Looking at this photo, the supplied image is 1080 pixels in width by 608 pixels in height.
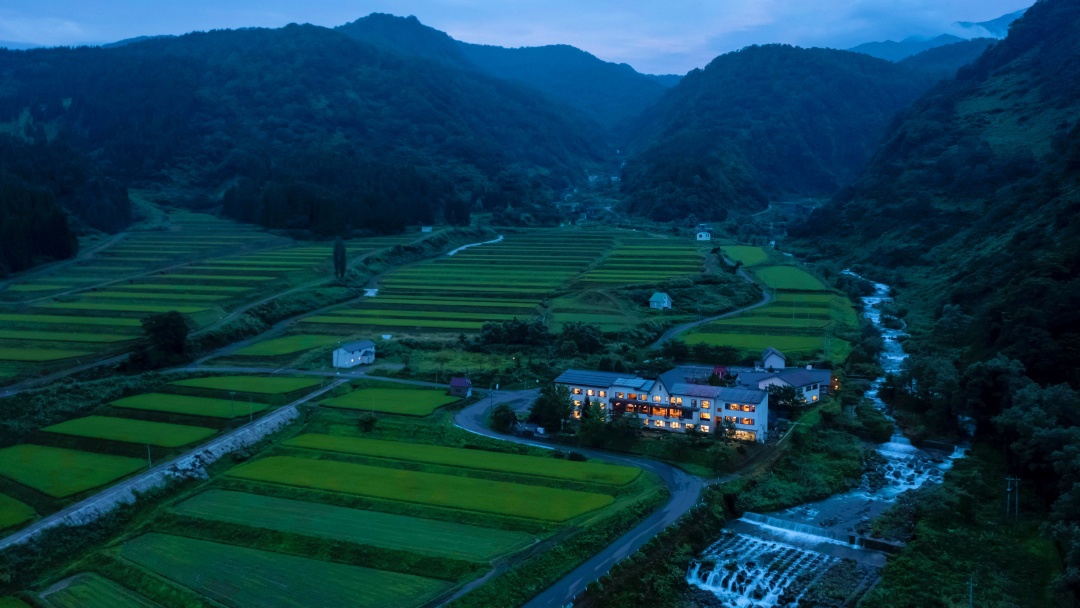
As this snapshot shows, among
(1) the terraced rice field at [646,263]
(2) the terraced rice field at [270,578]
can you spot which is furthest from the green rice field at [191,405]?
(1) the terraced rice field at [646,263]

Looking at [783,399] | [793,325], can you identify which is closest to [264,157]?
[793,325]

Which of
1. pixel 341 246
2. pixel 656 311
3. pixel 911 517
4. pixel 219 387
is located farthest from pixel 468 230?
pixel 911 517

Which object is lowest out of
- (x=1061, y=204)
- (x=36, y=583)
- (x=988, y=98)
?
(x=36, y=583)

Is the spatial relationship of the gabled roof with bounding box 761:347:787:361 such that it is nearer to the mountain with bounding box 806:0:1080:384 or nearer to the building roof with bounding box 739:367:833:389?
the building roof with bounding box 739:367:833:389

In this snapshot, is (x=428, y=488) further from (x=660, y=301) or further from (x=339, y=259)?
(x=339, y=259)

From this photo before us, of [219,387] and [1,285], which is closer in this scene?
[219,387]

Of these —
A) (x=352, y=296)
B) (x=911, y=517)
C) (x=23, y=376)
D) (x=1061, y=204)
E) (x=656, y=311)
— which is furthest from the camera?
(x=352, y=296)

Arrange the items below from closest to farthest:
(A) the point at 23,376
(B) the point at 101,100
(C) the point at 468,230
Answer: (A) the point at 23,376 < (C) the point at 468,230 < (B) the point at 101,100

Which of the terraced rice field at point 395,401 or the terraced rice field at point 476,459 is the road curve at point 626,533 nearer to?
the terraced rice field at point 476,459

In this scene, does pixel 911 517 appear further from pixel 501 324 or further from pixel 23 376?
pixel 23 376
